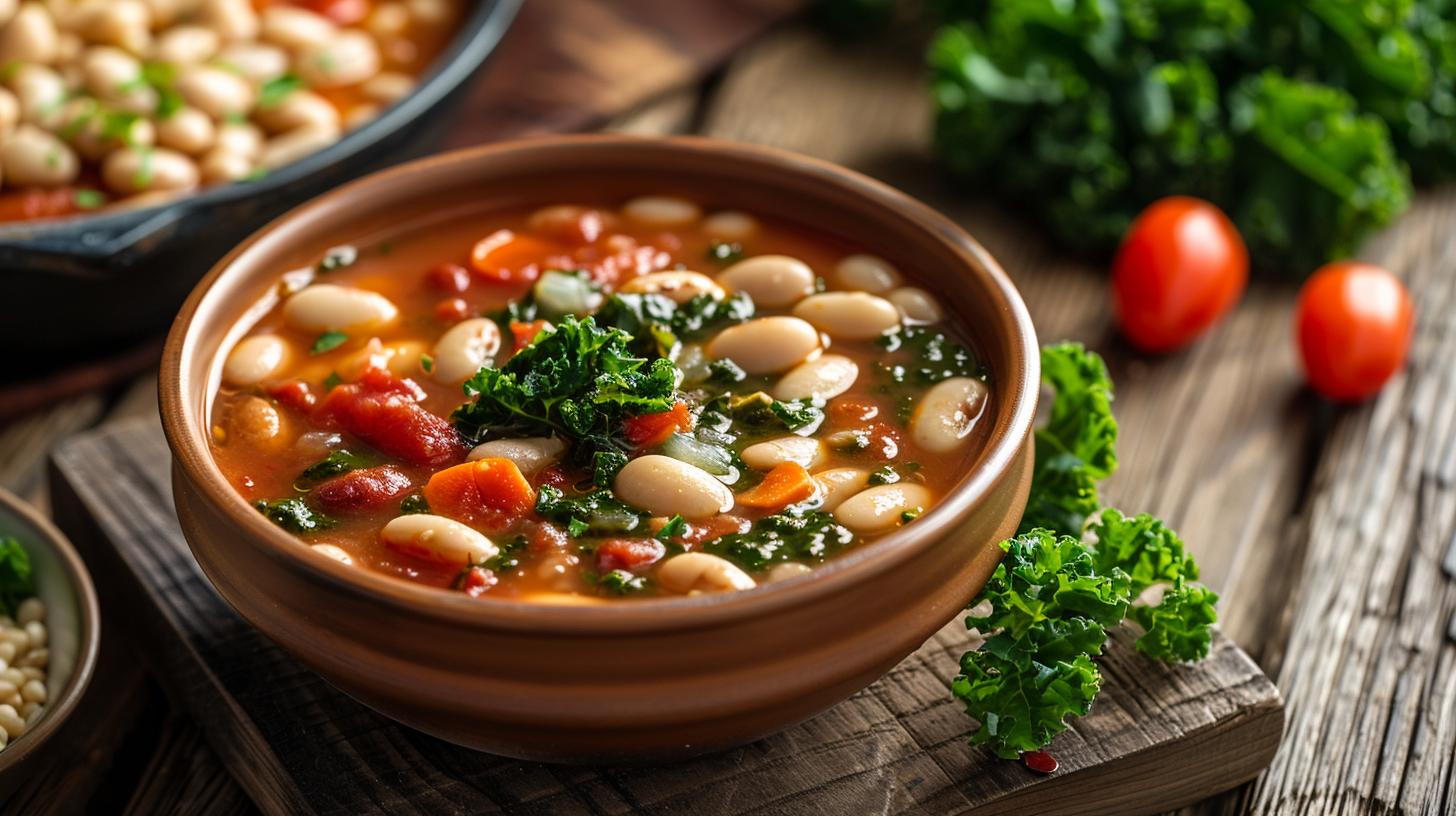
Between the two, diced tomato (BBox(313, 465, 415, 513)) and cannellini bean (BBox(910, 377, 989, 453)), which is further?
cannellini bean (BBox(910, 377, 989, 453))

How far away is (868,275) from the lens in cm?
286

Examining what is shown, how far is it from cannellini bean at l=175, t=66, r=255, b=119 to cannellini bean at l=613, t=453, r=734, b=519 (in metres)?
2.36

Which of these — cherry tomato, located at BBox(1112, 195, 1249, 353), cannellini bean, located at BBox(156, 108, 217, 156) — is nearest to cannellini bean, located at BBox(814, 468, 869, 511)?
cherry tomato, located at BBox(1112, 195, 1249, 353)

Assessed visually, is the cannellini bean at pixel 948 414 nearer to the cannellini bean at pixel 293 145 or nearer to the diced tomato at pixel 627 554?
the diced tomato at pixel 627 554

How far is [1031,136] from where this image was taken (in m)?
4.43

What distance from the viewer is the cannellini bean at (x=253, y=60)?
434 cm

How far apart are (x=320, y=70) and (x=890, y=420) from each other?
8.48 ft

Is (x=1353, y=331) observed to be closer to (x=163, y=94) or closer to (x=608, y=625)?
(x=608, y=625)

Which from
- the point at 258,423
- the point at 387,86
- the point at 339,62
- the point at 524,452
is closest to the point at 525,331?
the point at 524,452

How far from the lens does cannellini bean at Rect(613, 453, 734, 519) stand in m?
2.29

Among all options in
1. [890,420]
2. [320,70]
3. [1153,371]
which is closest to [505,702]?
[890,420]

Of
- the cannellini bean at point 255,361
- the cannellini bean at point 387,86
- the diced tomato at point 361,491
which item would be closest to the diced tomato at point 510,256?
the cannellini bean at point 255,361

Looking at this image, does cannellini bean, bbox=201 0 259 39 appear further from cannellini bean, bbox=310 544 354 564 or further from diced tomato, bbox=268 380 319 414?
cannellini bean, bbox=310 544 354 564

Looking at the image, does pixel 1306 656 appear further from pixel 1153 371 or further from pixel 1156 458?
pixel 1153 371
